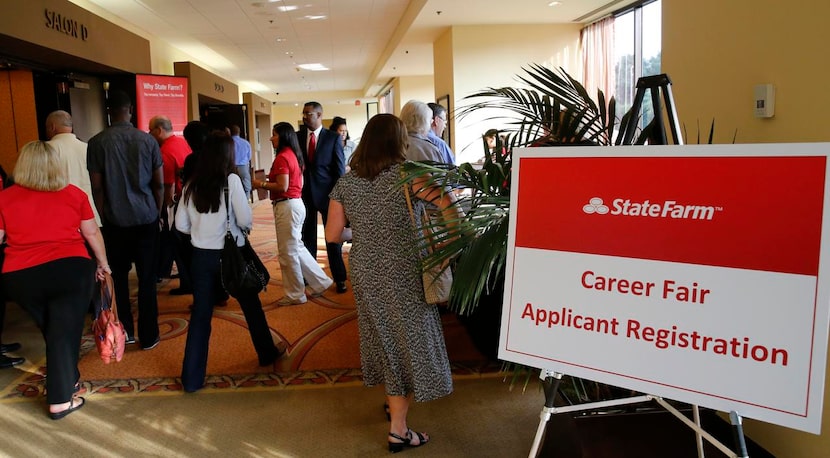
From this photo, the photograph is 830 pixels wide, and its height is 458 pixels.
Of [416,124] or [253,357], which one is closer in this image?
[416,124]

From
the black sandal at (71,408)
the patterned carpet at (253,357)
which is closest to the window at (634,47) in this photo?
the patterned carpet at (253,357)

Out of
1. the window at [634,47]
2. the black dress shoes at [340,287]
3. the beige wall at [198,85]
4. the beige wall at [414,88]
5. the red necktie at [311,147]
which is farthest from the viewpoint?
the beige wall at [414,88]

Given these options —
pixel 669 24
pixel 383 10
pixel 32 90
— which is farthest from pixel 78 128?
pixel 669 24

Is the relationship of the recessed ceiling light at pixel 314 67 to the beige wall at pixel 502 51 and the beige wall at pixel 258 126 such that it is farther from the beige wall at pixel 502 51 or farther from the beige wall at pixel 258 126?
the beige wall at pixel 502 51

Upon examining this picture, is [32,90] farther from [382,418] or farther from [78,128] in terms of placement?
[382,418]

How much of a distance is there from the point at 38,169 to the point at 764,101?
3.17 metres

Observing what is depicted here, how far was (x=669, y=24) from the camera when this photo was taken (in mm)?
2941

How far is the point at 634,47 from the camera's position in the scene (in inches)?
279

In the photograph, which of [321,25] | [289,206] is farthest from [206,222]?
[321,25]

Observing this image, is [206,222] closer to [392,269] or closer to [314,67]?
[392,269]

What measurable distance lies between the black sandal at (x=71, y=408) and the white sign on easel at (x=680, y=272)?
245 centimetres

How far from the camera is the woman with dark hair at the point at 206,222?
10.2 feet

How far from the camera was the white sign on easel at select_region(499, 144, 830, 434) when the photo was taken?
4.00ft

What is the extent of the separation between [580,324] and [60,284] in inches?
101
